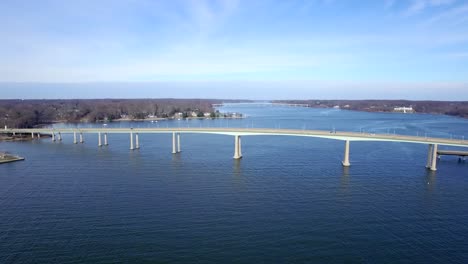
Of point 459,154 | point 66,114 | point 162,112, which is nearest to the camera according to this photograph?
point 459,154

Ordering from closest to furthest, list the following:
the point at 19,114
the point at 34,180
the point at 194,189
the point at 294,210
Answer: the point at 294,210, the point at 194,189, the point at 34,180, the point at 19,114

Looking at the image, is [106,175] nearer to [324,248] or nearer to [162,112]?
[324,248]

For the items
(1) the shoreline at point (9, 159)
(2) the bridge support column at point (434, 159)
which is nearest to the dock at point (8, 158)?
(1) the shoreline at point (9, 159)

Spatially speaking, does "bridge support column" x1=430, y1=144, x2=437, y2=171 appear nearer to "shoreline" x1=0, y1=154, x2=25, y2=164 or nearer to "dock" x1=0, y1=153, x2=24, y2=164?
"shoreline" x1=0, y1=154, x2=25, y2=164

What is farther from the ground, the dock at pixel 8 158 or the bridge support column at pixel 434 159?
the bridge support column at pixel 434 159

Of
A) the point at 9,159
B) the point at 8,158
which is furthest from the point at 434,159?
the point at 8,158

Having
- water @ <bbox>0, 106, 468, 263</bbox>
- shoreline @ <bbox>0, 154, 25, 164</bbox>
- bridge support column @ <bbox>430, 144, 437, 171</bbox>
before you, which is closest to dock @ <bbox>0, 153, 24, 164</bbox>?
shoreline @ <bbox>0, 154, 25, 164</bbox>

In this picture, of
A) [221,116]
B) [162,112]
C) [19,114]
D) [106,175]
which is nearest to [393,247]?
[106,175]

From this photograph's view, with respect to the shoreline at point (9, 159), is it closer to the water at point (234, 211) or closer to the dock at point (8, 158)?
the dock at point (8, 158)
